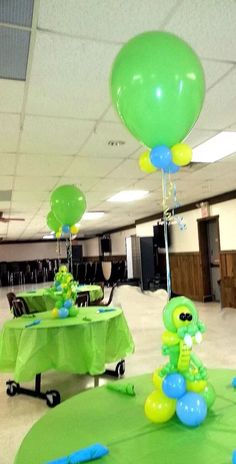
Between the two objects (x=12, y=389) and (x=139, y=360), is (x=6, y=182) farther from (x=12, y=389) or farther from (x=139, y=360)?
(x=139, y=360)

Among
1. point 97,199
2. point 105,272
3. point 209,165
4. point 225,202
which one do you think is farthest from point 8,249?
point 209,165

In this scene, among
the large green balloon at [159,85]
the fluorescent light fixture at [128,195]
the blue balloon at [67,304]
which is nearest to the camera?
the large green balloon at [159,85]

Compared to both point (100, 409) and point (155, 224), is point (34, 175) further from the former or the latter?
point (155, 224)

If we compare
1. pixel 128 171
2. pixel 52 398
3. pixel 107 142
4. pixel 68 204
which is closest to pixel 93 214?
pixel 128 171

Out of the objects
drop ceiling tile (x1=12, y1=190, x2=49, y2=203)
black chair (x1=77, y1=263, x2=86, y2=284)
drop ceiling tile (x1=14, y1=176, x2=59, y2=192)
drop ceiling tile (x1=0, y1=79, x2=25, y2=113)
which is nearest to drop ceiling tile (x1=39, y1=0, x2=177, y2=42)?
drop ceiling tile (x1=0, y1=79, x2=25, y2=113)

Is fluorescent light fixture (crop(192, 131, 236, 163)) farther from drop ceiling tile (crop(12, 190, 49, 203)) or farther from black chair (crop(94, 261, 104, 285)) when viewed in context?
black chair (crop(94, 261, 104, 285))

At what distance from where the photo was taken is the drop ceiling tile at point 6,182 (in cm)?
567

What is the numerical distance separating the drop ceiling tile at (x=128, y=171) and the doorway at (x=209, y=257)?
4036 millimetres

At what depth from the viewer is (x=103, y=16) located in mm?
→ 1892

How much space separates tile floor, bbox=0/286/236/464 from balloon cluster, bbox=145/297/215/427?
1.70 metres

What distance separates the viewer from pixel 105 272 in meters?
17.6

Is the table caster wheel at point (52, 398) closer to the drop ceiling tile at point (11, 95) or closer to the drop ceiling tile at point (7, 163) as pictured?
the drop ceiling tile at point (11, 95)

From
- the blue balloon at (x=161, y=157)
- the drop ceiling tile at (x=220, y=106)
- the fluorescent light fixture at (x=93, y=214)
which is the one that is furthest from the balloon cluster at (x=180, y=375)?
the fluorescent light fixture at (x=93, y=214)

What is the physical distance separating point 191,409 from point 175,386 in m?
0.10
